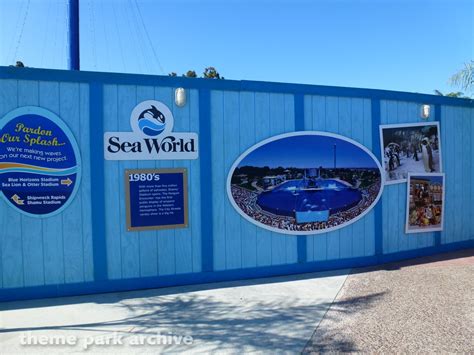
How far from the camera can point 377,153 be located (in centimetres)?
694

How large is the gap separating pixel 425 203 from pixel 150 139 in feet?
18.7

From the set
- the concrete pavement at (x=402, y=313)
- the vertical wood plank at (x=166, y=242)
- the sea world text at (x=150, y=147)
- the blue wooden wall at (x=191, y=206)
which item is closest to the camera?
the concrete pavement at (x=402, y=313)

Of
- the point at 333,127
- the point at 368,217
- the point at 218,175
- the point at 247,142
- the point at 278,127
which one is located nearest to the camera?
the point at 218,175

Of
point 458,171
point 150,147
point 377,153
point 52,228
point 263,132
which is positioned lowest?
point 52,228

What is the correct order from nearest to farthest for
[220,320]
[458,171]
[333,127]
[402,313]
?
[220,320] → [402,313] → [333,127] → [458,171]

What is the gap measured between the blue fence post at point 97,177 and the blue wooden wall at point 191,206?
14 millimetres

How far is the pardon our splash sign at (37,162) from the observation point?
5.20 meters

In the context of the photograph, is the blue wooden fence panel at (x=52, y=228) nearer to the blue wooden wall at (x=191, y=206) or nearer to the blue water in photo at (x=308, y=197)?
the blue wooden wall at (x=191, y=206)

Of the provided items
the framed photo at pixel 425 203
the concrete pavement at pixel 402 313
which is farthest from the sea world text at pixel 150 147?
the framed photo at pixel 425 203

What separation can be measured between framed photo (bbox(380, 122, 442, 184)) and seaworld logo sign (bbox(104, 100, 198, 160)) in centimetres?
378

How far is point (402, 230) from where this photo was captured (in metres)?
7.27

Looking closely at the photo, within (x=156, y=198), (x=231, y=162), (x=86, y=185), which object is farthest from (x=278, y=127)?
(x=86, y=185)

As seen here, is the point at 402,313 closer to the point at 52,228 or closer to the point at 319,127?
the point at 319,127

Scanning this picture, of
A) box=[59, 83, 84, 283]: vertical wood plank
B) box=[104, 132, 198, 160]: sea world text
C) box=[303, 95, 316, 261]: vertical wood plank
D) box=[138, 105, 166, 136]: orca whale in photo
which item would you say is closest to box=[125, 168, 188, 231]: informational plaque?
box=[104, 132, 198, 160]: sea world text
